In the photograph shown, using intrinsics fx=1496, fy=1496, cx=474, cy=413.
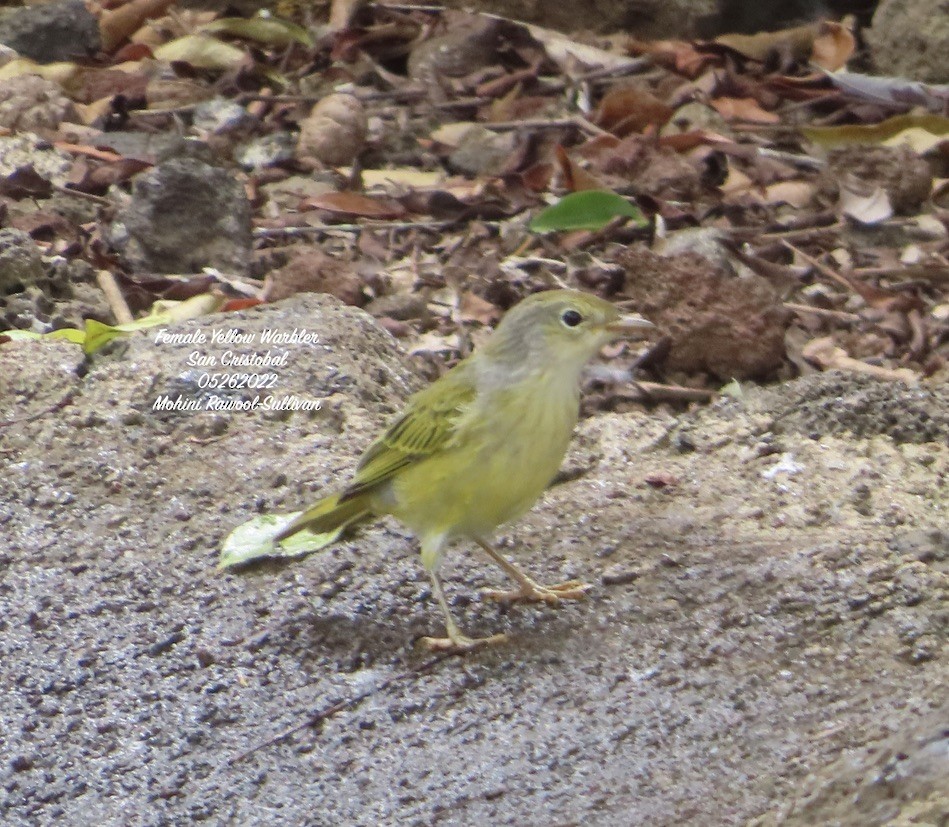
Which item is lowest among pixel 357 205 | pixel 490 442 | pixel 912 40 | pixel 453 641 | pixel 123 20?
pixel 357 205

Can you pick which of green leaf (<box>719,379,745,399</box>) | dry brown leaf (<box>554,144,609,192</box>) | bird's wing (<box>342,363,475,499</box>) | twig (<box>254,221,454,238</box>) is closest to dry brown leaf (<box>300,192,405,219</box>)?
twig (<box>254,221,454,238</box>)

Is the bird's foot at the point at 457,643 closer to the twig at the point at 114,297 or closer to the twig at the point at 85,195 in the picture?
the twig at the point at 114,297

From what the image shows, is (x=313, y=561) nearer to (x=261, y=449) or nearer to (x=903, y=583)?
(x=261, y=449)

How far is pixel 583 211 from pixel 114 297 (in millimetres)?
2269

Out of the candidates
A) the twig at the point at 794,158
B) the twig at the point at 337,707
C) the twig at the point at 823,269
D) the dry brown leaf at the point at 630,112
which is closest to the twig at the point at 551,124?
the dry brown leaf at the point at 630,112

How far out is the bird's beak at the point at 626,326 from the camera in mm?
4598

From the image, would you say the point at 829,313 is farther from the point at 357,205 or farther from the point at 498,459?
the point at 498,459

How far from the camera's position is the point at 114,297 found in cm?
693

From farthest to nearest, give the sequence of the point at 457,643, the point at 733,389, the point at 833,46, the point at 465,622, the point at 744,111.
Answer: the point at 833,46 < the point at 744,111 < the point at 733,389 < the point at 465,622 < the point at 457,643

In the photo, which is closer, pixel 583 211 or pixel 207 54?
pixel 583 211

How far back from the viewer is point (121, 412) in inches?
225

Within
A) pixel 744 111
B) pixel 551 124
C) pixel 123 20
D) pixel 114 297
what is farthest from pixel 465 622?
pixel 123 20

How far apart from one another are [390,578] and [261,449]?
0.95 metres

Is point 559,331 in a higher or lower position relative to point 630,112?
Answer: higher
